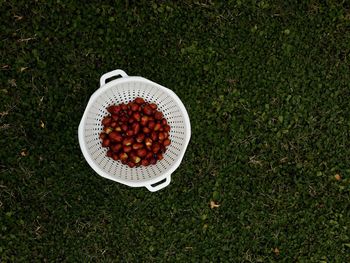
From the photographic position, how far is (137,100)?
11.5 feet

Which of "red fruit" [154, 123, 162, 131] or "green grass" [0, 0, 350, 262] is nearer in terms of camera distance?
"red fruit" [154, 123, 162, 131]

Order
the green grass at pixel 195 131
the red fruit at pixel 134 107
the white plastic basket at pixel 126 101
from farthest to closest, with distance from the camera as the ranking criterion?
the green grass at pixel 195 131
the red fruit at pixel 134 107
the white plastic basket at pixel 126 101

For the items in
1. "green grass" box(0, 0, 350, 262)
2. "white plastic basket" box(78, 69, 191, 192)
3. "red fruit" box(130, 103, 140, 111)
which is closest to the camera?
"white plastic basket" box(78, 69, 191, 192)

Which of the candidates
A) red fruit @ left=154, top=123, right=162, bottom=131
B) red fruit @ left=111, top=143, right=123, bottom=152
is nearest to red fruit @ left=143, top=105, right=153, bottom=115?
red fruit @ left=154, top=123, right=162, bottom=131

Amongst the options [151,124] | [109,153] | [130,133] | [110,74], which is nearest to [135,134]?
[130,133]

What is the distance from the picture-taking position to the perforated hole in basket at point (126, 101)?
137 inches

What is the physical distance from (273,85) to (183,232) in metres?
1.40

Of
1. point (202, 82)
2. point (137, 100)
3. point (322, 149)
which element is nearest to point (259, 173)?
point (322, 149)

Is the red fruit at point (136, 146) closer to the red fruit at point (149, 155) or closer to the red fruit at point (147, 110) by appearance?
the red fruit at point (149, 155)

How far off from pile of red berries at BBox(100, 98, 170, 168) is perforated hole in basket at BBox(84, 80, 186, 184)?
72 millimetres

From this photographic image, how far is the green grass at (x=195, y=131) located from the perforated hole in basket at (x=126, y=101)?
0.19 m

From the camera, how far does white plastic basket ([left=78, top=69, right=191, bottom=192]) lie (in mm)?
3371

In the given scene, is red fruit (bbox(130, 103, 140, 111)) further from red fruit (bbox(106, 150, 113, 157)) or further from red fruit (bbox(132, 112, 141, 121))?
red fruit (bbox(106, 150, 113, 157))

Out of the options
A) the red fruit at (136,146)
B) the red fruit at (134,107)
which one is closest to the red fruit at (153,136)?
the red fruit at (136,146)
